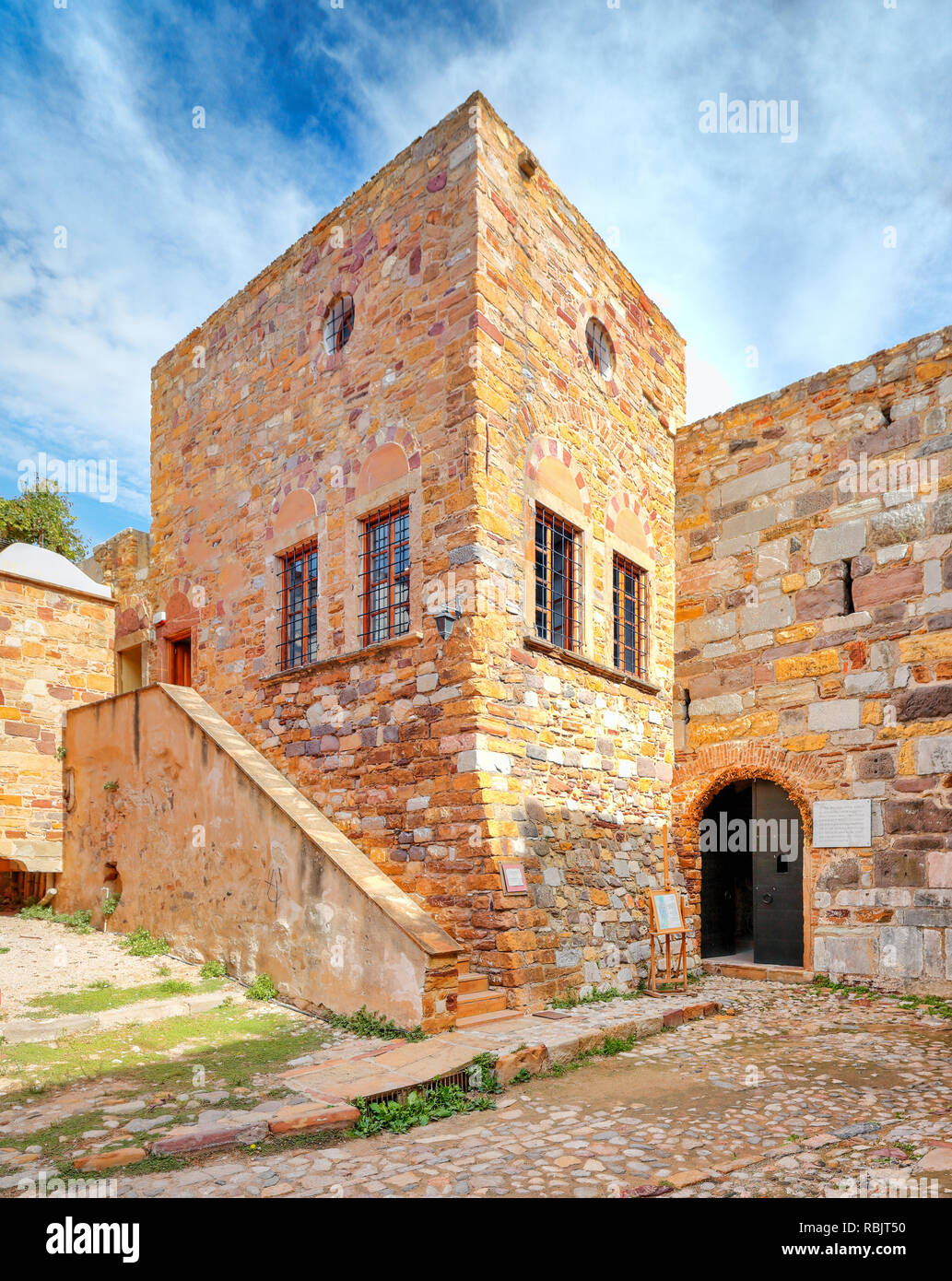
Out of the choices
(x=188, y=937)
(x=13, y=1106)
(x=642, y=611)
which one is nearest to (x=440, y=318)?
(x=642, y=611)

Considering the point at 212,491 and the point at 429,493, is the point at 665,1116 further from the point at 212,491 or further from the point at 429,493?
the point at 212,491

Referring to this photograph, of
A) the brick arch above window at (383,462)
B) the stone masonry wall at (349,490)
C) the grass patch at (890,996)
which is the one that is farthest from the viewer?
the brick arch above window at (383,462)

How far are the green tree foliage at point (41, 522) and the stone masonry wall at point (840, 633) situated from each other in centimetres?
1327

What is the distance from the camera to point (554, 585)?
8203 millimetres

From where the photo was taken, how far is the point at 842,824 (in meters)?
8.40

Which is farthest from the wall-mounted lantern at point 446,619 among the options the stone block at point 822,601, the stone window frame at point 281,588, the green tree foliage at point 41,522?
the green tree foliage at point 41,522

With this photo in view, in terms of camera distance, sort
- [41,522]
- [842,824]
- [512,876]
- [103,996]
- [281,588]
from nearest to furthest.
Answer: [103,996] → [512,876] → [842,824] → [281,588] → [41,522]

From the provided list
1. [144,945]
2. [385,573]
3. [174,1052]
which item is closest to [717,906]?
[385,573]

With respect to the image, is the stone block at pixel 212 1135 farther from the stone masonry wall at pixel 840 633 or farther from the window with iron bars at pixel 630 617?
the stone masonry wall at pixel 840 633

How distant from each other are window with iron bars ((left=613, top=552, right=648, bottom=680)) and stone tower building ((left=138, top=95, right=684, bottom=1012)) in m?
0.04

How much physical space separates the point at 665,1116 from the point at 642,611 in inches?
234

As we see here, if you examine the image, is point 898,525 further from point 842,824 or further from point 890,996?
point 890,996

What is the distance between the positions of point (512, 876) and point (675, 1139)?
8.71 ft

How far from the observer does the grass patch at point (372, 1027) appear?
5.62 metres
